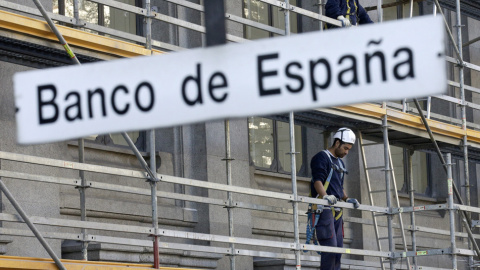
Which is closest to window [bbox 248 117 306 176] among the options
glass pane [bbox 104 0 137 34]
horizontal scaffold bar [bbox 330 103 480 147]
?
horizontal scaffold bar [bbox 330 103 480 147]

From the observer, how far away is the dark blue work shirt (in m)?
13.1

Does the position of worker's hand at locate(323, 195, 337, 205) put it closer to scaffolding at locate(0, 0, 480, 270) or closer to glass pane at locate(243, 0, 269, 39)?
scaffolding at locate(0, 0, 480, 270)

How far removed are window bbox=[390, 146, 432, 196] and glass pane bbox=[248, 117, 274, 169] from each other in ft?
12.3

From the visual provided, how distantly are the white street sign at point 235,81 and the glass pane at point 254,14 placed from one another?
40.7ft

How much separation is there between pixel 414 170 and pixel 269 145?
4.71 m

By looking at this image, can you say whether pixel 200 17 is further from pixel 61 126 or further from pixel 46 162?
pixel 61 126

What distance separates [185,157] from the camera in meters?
14.7

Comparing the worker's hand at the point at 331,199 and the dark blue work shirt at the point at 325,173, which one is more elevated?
the dark blue work shirt at the point at 325,173

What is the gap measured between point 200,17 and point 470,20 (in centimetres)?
812

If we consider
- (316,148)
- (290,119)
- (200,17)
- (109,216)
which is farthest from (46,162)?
(316,148)

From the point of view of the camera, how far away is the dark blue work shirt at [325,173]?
13141 millimetres

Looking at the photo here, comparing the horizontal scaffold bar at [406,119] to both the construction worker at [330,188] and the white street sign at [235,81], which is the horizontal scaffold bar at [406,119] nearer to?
the construction worker at [330,188]

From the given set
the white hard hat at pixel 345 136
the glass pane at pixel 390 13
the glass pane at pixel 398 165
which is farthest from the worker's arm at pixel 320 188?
the glass pane at pixel 390 13

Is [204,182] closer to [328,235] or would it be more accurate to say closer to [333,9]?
[328,235]
